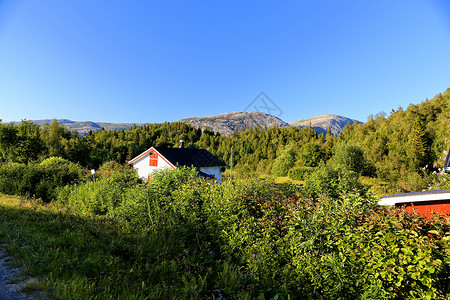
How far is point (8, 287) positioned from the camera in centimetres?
324

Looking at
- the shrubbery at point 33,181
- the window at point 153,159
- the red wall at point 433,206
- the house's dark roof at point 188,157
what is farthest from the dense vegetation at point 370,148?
the shrubbery at point 33,181

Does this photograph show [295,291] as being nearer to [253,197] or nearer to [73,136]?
[253,197]

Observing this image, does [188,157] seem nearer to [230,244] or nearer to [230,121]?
[230,244]

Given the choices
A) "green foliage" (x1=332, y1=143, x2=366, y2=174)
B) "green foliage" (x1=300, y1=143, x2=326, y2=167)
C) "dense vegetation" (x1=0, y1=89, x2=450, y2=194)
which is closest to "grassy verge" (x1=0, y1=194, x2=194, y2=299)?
"dense vegetation" (x1=0, y1=89, x2=450, y2=194)

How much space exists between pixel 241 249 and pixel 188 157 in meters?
26.0

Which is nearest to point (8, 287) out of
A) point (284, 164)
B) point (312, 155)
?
point (312, 155)

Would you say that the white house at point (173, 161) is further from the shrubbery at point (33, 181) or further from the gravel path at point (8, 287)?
the gravel path at point (8, 287)

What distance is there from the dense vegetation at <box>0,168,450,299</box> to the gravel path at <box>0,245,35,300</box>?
205mm

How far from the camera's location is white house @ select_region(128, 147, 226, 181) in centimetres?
2735

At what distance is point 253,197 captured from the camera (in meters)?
5.66

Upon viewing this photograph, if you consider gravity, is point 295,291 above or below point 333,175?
below

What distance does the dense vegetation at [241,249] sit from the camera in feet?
10.2

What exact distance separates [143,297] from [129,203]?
5.09 meters

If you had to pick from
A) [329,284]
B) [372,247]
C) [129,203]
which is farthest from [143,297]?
[129,203]
